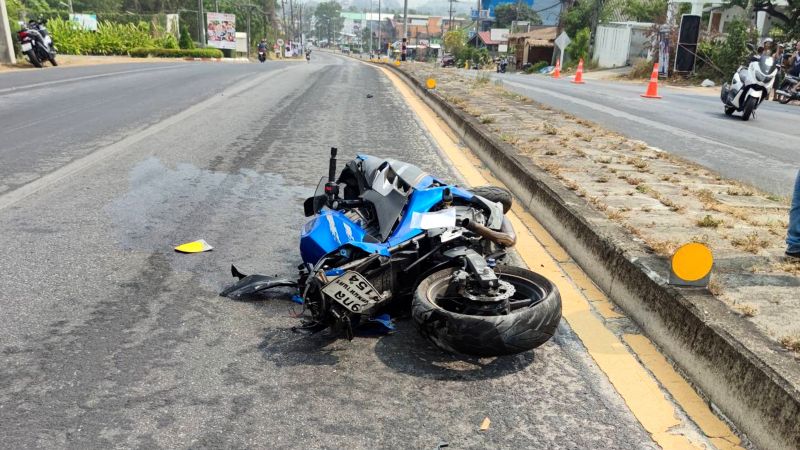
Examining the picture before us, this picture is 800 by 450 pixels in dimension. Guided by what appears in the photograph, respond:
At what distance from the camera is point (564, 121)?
11125mm

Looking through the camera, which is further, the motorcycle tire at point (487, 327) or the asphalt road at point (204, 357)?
the motorcycle tire at point (487, 327)

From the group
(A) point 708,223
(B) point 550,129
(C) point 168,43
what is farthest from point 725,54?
(C) point 168,43

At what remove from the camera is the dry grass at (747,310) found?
3.18 meters

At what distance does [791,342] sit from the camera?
9.25ft

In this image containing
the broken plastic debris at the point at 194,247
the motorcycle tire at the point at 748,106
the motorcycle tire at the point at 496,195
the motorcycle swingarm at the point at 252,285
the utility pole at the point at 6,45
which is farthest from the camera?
the utility pole at the point at 6,45

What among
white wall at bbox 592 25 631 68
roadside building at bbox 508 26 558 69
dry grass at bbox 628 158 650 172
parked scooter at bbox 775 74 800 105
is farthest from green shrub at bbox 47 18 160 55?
dry grass at bbox 628 158 650 172

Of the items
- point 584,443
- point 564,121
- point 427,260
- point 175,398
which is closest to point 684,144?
point 564,121

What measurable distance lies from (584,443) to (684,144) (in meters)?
8.58

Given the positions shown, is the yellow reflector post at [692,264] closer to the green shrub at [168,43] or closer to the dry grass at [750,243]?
the dry grass at [750,243]

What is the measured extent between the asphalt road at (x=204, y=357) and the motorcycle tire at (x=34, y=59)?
65.5ft

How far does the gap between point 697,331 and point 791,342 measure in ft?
1.22

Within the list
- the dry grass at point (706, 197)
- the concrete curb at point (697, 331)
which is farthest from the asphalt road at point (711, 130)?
the concrete curb at point (697, 331)

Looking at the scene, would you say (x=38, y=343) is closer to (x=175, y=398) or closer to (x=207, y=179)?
(x=175, y=398)

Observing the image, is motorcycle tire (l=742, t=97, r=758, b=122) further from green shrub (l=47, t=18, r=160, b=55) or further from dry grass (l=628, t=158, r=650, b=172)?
green shrub (l=47, t=18, r=160, b=55)
